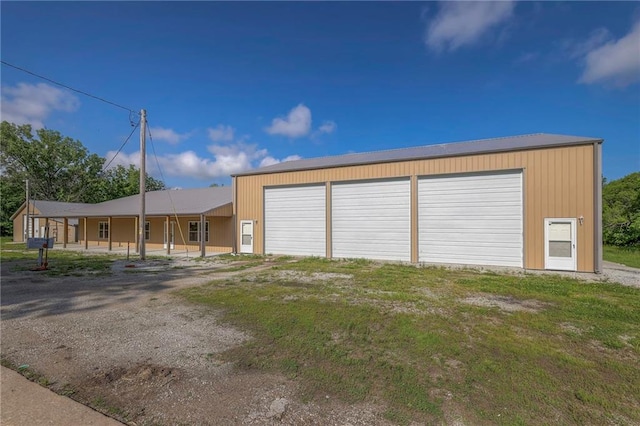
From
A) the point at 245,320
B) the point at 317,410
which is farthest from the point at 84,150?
the point at 317,410

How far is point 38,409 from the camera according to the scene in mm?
2826

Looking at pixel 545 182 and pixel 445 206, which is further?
pixel 445 206

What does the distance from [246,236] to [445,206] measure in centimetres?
1124

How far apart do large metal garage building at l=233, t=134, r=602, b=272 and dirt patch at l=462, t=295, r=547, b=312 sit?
6599 mm

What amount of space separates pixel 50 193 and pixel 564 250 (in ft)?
173

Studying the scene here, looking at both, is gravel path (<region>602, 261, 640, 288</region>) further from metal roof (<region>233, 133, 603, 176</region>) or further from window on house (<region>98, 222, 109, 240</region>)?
window on house (<region>98, 222, 109, 240</region>)

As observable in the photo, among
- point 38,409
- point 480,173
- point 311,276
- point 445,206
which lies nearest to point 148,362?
point 38,409

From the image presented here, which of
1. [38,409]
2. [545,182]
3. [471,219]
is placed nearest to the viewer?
[38,409]

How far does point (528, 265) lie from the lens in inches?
496

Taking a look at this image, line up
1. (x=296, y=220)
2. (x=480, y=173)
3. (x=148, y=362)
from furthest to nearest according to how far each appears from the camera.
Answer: (x=296, y=220), (x=480, y=173), (x=148, y=362)

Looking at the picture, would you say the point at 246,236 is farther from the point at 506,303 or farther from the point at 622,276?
the point at 622,276

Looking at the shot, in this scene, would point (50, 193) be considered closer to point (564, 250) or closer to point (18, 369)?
point (18, 369)

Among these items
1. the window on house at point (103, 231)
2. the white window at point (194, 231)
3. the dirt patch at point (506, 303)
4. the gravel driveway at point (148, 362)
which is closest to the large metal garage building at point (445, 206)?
the white window at point (194, 231)

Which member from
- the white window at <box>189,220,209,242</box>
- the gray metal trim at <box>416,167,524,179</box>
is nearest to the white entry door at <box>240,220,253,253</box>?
the white window at <box>189,220,209,242</box>
